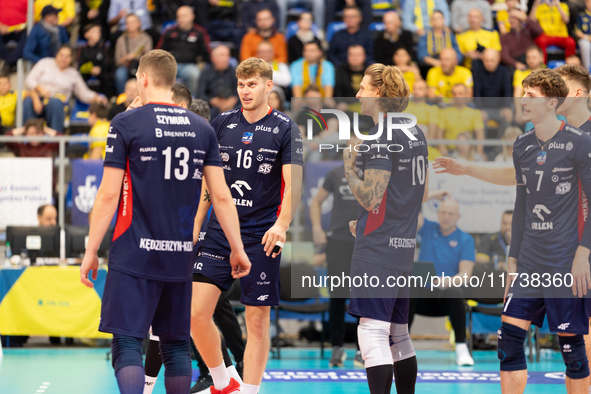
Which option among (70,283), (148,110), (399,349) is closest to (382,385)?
(399,349)

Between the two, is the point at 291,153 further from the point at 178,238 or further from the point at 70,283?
the point at 70,283

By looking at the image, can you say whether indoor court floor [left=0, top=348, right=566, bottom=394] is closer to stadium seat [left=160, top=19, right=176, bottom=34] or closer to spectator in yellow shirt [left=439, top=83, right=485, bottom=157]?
spectator in yellow shirt [left=439, top=83, right=485, bottom=157]

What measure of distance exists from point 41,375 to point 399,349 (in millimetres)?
4527

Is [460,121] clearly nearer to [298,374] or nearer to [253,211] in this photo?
[298,374]

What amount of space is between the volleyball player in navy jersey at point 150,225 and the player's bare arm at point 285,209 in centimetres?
104

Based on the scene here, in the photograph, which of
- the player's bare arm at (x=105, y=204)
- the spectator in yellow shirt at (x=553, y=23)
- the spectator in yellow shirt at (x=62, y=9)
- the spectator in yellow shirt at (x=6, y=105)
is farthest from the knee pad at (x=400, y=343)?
the spectator in yellow shirt at (x=62, y=9)

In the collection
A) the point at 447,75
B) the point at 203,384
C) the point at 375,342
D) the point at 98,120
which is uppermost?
the point at 447,75

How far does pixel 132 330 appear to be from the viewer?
15.1 ft

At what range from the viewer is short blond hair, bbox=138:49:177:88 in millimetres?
4785

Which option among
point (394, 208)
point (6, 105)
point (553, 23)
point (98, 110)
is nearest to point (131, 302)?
point (394, 208)

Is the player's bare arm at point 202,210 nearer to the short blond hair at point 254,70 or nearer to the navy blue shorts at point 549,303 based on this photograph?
the short blond hair at point 254,70

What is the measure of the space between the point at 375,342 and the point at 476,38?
439 inches

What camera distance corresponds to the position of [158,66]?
4.79 m

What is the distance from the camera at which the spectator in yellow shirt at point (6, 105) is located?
13594 millimetres
